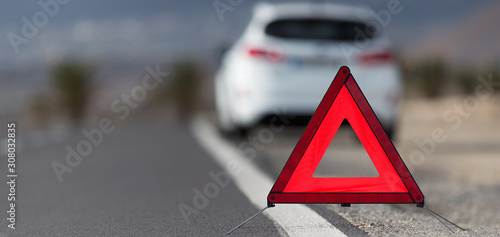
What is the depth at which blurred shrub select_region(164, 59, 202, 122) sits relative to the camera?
49625 mm

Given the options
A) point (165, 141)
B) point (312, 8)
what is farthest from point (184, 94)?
point (312, 8)

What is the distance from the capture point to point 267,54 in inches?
373

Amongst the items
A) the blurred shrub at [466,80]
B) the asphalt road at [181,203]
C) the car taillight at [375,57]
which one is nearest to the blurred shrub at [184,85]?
the blurred shrub at [466,80]

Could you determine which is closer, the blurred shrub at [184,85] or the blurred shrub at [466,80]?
the blurred shrub at [184,85]

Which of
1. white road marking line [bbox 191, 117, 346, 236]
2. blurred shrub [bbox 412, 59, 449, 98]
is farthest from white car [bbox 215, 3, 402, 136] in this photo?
blurred shrub [bbox 412, 59, 449, 98]

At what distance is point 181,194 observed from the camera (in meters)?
6.22

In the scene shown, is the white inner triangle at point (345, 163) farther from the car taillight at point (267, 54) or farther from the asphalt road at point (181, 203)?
the car taillight at point (267, 54)

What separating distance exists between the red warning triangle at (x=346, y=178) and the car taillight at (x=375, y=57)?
201 inches

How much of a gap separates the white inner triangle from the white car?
607mm

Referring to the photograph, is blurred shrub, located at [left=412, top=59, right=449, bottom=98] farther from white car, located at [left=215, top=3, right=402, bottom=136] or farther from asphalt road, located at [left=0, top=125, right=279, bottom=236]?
asphalt road, located at [left=0, top=125, right=279, bottom=236]

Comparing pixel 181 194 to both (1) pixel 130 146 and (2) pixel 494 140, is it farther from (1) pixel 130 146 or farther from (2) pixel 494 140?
(2) pixel 494 140

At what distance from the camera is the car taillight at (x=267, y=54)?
938 cm

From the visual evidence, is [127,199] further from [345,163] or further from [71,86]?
[71,86]

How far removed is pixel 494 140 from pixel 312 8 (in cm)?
630
